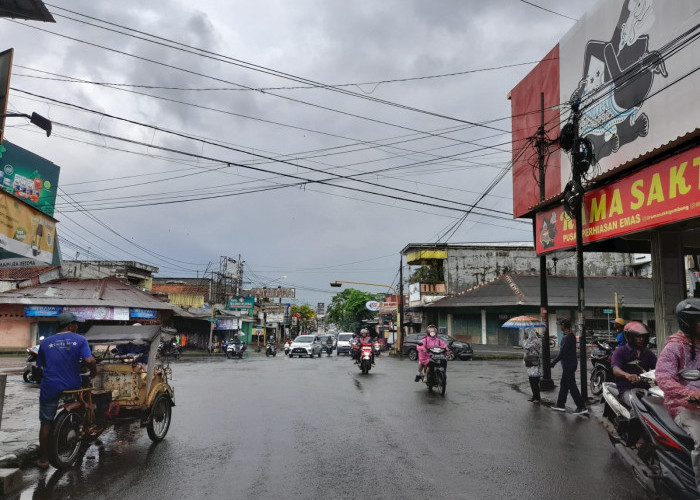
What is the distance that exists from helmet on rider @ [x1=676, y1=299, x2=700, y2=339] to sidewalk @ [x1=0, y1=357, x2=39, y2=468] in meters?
7.24

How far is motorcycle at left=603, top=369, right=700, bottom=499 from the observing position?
161 inches

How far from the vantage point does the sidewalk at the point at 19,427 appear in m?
6.40

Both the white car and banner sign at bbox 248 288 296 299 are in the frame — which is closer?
the white car

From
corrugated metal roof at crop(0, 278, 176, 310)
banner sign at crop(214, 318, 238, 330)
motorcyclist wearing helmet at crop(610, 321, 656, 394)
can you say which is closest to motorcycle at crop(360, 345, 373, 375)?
motorcyclist wearing helmet at crop(610, 321, 656, 394)

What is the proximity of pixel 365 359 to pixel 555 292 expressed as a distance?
26.6 meters

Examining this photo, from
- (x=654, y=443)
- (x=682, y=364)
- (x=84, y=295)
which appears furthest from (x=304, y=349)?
(x=682, y=364)

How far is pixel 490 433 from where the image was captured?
8172mm

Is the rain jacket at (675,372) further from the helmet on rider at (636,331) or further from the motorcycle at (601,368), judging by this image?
the motorcycle at (601,368)

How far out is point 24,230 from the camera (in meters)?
8.40

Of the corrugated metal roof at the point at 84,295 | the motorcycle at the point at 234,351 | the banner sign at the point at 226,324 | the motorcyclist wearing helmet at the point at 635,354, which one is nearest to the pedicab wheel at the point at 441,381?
the motorcyclist wearing helmet at the point at 635,354

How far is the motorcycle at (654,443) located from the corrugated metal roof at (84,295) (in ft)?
105

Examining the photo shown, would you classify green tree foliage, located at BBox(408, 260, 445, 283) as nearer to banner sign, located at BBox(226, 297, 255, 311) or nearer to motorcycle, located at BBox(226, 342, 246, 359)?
banner sign, located at BBox(226, 297, 255, 311)

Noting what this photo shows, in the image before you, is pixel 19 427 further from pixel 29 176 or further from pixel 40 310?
pixel 40 310

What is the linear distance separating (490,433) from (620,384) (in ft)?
6.95
